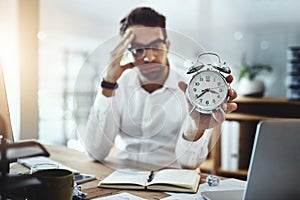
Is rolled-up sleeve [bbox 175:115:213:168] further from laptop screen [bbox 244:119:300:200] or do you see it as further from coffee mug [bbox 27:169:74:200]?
coffee mug [bbox 27:169:74:200]

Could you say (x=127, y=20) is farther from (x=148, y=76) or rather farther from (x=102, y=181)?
(x=102, y=181)

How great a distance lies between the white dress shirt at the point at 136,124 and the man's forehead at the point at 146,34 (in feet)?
0.75

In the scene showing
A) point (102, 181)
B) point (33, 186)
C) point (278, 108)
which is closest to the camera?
point (33, 186)

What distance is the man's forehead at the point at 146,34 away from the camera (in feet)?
5.50

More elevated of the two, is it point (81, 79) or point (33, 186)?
point (81, 79)

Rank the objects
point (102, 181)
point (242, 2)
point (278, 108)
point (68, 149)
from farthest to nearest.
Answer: point (242, 2) < point (278, 108) < point (68, 149) < point (102, 181)

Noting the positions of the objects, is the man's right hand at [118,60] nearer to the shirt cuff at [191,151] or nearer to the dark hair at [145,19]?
the dark hair at [145,19]

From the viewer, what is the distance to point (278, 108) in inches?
123

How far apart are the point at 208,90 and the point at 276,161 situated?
346 mm

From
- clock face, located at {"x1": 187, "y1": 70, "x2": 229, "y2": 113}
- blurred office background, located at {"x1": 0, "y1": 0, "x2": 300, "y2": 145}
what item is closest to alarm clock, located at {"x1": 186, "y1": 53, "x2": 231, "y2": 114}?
clock face, located at {"x1": 187, "y1": 70, "x2": 229, "y2": 113}

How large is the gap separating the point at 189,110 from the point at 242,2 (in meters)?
2.53

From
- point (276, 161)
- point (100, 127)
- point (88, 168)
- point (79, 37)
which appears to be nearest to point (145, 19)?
point (100, 127)

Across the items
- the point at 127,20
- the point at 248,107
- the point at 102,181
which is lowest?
the point at 102,181

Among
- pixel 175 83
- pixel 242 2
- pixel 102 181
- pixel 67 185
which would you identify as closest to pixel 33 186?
pixel 67 185
